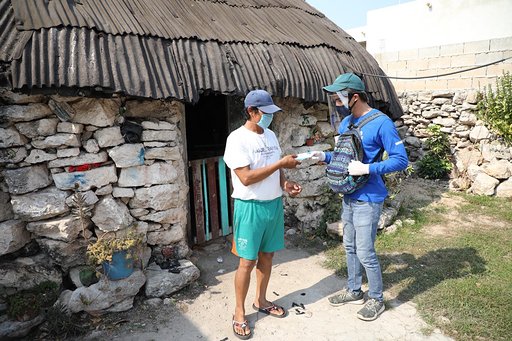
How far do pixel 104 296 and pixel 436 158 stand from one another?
7826 mm

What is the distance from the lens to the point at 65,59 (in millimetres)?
3320

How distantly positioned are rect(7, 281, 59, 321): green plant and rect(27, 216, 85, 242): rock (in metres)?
0.47

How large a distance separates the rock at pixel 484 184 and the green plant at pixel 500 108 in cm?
89

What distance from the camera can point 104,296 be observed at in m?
3.43

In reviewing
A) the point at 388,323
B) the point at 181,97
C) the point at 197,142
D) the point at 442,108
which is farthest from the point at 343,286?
the point at 442,108

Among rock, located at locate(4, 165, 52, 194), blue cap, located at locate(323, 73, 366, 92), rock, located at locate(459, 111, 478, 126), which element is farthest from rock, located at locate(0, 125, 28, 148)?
rock, located at locate(459, 111, 478, 126)

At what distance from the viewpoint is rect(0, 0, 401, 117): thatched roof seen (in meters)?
3.29

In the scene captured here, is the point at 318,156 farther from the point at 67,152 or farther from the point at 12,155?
the point at 12,155

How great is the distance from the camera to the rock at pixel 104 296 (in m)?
3.35

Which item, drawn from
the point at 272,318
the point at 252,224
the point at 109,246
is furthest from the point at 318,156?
the point at 109,246

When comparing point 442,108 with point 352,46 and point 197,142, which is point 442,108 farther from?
point 197,142

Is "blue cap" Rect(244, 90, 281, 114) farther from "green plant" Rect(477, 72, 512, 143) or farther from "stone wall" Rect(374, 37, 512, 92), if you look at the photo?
"stone wall" Rect(374, 37, 512, 92)

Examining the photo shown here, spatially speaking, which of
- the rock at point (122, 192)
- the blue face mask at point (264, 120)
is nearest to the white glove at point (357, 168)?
the blue face mask at point (264, 120)

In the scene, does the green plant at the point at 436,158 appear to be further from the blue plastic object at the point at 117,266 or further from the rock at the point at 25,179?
the rock at the point at 25,179
